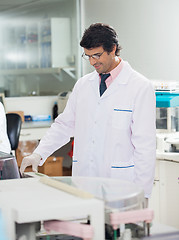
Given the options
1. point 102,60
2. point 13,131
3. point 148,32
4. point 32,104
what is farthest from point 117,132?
point 32,104

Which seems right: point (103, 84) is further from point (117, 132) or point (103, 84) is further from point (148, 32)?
point (148, 32)

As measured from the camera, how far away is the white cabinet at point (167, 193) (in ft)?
9.84

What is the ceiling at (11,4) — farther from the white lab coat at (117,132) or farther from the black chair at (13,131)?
the white lab coat at (117,132)

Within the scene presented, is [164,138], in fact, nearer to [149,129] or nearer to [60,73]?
[149,129]

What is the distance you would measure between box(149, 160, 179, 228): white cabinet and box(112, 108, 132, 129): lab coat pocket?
1110 millimetres

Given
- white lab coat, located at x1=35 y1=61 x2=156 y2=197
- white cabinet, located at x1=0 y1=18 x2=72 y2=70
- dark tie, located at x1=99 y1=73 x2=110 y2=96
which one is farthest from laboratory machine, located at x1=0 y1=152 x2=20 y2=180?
white cabinet, located at x1=0 y1=18 x2=72 y2=70

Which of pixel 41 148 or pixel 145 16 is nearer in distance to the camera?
pixel 41 148

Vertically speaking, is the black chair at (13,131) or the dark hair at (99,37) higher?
the dark hair at (99,37)

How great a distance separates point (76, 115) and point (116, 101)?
9.0 inches

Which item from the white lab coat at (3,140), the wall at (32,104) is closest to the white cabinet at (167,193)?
the white lab coat at (3,140)

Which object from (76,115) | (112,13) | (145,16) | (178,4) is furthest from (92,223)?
(112,13)

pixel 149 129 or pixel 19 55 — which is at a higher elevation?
pixel 19 55

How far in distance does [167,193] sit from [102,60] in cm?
135

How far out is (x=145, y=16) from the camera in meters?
4.26
